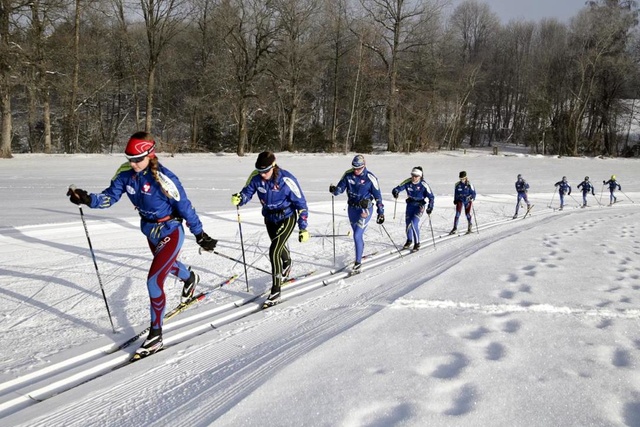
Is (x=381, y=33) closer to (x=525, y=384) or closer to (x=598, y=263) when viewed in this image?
(x=598, y=263)

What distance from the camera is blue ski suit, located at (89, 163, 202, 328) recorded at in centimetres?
440

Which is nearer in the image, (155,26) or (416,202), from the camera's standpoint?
(416,202)

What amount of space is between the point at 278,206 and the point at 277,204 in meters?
0.04

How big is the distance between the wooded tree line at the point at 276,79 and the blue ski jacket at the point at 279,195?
878 inches

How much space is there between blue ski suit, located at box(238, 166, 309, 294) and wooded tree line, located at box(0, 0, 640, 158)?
22.4 m

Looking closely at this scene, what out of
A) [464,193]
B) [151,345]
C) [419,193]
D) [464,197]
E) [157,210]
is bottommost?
[151,345]

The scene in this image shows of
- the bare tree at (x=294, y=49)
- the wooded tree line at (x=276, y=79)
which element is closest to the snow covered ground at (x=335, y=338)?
the wooded tree line at (x=276, y=79)

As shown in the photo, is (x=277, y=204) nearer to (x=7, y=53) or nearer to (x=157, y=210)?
(x=157, y=210)

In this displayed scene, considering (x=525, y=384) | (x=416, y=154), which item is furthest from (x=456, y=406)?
(x=416, y=154)

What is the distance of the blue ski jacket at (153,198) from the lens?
4391 millimetres

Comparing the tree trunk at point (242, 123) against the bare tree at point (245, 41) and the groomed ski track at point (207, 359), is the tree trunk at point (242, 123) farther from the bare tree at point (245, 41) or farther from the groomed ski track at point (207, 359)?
the groomed ski track at point (207, 359)

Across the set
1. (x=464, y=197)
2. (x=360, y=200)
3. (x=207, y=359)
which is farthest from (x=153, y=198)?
(x=464, y=197)

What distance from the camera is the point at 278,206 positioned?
5.99 m

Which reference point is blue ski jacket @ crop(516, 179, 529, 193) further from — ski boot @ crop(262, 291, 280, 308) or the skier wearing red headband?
the skier wearing red headband
